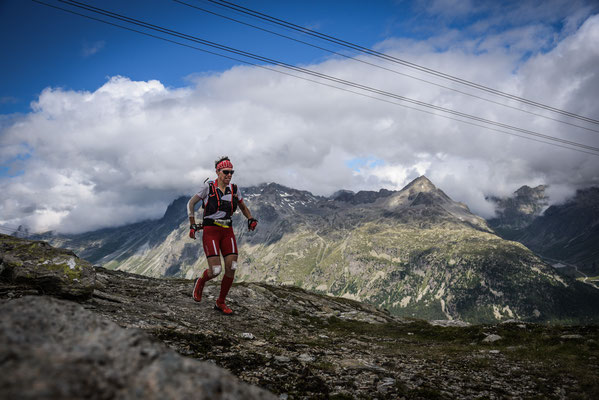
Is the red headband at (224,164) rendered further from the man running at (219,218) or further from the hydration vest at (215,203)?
the hydration vest at (215,203)

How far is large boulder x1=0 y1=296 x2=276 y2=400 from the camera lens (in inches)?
95.0

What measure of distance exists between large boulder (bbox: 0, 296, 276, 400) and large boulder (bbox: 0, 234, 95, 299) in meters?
10.4

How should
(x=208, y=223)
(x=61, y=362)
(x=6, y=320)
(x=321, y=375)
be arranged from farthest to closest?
(x=208, y=223), (x=321, y=375), (x=6, y=320), (x=61, y=362)

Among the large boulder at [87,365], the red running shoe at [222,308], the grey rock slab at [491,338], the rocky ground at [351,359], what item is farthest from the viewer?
the grey rock slab at [491,338]

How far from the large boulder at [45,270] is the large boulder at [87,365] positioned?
34.0 feet

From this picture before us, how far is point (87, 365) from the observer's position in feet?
9.37

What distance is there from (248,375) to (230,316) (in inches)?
378

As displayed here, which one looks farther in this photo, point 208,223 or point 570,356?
point 208,223

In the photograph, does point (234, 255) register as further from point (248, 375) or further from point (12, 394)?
point (12, 394)

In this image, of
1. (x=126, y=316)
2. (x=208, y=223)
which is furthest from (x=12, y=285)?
(x=208, y=223)

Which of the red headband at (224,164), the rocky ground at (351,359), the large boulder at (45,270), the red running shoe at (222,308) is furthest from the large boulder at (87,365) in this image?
the red running shoe at (222,308)

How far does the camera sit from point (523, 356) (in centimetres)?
1312

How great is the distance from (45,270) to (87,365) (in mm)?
12860

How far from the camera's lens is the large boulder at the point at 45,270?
12258 millimetres
